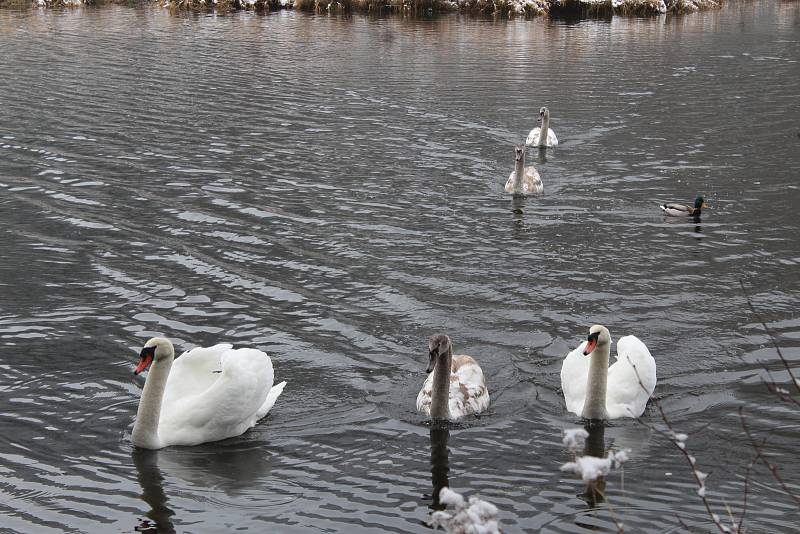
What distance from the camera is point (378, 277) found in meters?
16.5

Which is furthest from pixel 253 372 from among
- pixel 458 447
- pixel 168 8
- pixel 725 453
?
pixel 168 8

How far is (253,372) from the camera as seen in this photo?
11.5 meters

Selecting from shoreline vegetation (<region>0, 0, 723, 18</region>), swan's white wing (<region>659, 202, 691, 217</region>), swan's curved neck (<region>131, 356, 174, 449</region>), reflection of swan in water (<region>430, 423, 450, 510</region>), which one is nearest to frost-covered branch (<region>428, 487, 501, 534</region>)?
reflection of swan in water (<region>430, 423, 450, 510</region>)

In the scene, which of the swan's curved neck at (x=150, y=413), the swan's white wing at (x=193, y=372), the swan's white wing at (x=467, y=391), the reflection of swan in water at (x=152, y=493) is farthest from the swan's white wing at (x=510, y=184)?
the reflection of swan in water at (x=152, y=493)

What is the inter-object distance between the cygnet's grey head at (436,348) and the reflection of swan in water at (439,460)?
30.2 inches

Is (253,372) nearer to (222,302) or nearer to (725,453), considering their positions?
(222,302)

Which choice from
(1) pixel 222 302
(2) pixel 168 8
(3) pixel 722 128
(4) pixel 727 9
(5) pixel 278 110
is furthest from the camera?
(4) pixel 727 9

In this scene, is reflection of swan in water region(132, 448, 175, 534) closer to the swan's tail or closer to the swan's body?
the swan's tail

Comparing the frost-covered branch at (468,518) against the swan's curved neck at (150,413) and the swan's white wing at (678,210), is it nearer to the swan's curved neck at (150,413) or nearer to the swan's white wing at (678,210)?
the swan's curved neck at (150,413)

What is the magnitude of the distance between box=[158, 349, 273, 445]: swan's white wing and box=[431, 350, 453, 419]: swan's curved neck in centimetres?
197

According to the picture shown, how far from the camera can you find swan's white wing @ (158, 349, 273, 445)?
1129cm

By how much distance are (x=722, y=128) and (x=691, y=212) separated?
28.8 ft

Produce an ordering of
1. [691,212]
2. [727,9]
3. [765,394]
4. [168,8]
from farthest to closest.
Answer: [727,9] < [168,8] < [691,212] < [765,394]

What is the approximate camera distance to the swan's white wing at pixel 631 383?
11922 mm
